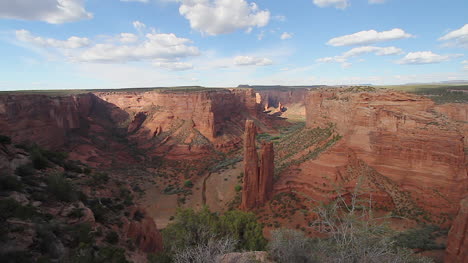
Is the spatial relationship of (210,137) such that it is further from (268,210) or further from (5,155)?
(5,155)

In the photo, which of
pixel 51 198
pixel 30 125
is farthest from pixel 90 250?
pixel 30 125

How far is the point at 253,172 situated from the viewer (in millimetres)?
26312

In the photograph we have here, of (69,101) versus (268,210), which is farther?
(69,101)

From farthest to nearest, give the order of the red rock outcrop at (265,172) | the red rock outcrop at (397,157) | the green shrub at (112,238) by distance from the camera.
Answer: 1. the red rock outcrop at (265,172)
2. the red rock outcrop at (397,157)
3. the green shrub at (112,238)

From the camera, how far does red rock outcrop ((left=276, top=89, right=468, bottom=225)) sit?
21.3m

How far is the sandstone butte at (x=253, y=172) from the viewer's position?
26234mm

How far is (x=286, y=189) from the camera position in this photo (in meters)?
27.4

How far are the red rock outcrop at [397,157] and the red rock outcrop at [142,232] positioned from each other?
52.1 ft

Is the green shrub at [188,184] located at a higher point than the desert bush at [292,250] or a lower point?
lower

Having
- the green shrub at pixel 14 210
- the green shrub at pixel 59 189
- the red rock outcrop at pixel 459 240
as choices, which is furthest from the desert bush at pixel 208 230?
the red rock outcrop at pixel 459 240

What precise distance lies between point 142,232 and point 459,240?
729 inches

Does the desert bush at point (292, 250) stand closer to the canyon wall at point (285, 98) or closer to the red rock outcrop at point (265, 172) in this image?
the red rock outcrop at point (265, 172)

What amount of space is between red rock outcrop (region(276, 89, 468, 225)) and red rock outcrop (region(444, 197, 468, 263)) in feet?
26.8

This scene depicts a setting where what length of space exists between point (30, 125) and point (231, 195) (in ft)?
108
